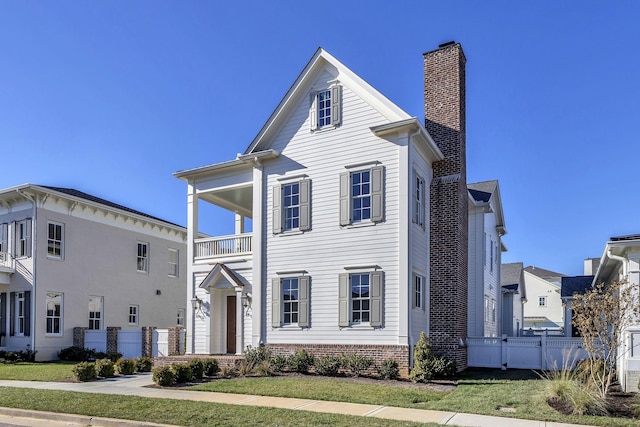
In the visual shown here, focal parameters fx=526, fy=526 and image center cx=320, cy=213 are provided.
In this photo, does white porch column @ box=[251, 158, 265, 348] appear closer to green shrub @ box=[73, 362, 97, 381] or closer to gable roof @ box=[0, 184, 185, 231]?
green shrub @ box=[73, 362, 97, 381]

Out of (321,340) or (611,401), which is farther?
(321,340)

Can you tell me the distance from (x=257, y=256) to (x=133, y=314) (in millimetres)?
13178

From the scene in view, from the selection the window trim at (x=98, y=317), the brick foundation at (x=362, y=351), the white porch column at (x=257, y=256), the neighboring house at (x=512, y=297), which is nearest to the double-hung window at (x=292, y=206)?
the white porch column at (x=257, y=256)

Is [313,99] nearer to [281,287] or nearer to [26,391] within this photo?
[281,287]

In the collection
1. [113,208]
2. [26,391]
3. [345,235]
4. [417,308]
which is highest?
[113,208]

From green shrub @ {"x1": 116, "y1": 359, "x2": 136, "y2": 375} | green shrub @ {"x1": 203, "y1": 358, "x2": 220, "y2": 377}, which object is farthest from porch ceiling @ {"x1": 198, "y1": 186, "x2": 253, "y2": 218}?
green shrub @ {"x1": 116, "y1": 359, "x2": 136, "y2": 375}

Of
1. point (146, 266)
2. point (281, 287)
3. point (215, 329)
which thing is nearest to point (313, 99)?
point (281, 287)

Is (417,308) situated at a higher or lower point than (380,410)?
higher

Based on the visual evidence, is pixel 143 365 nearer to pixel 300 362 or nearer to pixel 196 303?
A: pixel 196 303

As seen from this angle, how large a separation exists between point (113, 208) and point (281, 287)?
13332 millimetres

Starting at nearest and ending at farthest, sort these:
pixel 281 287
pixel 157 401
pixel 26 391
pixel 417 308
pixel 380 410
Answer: pixel 380 410 → pixel 157 401 → pixel 26 391 → pixel 417 308 → pixel 281 287

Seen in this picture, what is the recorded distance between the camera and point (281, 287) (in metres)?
17.9

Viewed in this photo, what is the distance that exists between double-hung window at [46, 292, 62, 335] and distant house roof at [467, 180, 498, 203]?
19.6 metres

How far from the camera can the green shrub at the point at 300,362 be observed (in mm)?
16312
